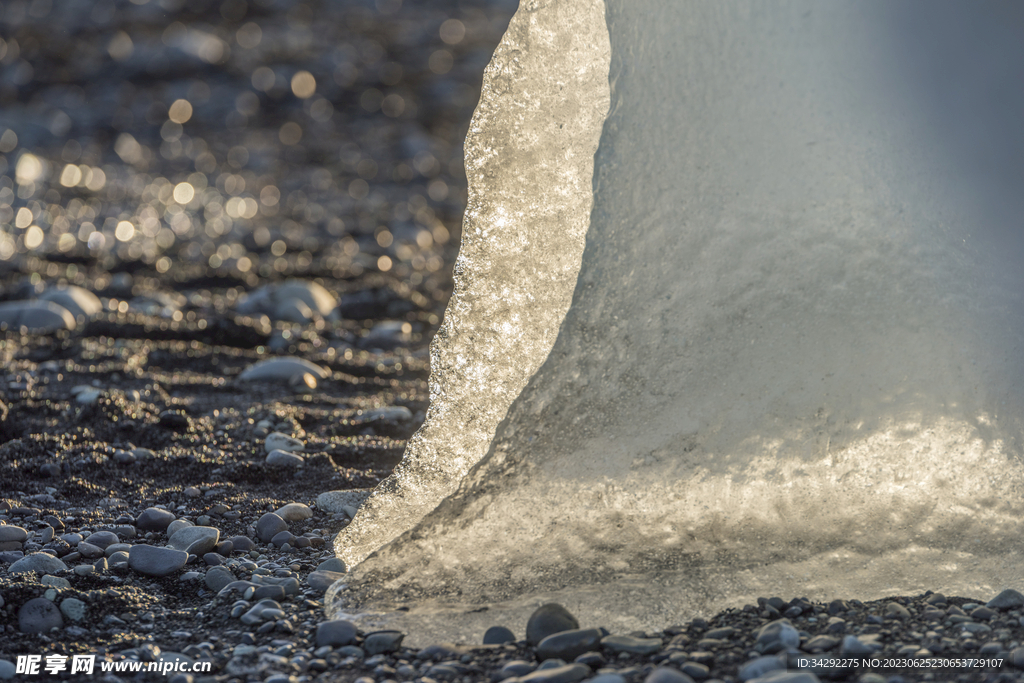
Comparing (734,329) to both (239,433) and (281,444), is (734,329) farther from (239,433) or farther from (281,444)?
(239,433)

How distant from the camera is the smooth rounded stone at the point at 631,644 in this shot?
72.8 inches

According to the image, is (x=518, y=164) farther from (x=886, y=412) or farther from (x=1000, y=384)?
(x=1000, y=384)

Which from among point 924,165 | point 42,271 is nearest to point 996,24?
point 924,165

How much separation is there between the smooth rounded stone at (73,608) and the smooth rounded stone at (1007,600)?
1958 mm

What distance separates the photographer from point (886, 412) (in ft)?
6.84

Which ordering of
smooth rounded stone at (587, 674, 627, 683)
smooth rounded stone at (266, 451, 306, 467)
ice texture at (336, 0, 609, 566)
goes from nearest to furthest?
smooth rounded stone at (587, 674, 627, 683) → ice texture at (336, 0, 609, 566) → smooth rounded stone at (266, 451, 306, 467)

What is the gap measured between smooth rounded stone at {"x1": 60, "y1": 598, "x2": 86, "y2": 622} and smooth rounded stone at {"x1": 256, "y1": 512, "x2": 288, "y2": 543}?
521 mm

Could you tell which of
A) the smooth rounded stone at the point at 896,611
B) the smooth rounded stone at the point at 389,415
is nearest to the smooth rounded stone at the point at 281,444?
the smooth rounded stone at the point at 389,415

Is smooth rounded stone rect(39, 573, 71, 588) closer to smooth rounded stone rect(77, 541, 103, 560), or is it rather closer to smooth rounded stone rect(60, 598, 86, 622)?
smooth rounded stone rect(60, 598, 86, 622)

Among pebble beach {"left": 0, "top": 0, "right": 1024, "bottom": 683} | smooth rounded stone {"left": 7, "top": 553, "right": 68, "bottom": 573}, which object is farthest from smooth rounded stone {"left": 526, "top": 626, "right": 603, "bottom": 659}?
smooth rounded stone {"left": 7, "top": 553, "right": 68, "bottom": 573}

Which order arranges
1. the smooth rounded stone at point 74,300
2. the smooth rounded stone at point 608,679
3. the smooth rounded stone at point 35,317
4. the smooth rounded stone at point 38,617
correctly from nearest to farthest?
the smooth rounded stone at point 608,679, the smooth rounded stone at point 38,617, the smooth rounded stone at point 35,317, the smooth rounded stone at point 74,300

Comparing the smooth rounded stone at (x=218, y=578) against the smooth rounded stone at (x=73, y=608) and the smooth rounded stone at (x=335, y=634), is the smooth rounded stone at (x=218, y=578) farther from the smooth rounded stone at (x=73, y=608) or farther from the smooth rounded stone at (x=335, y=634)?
the smooth rounded stone at (x=335, y=634)

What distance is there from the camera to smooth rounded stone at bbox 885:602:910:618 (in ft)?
6.36

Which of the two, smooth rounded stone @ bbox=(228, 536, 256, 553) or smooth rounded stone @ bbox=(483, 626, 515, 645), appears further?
smooth rounded stone @ bbox=(228, 536, 256, 553)
